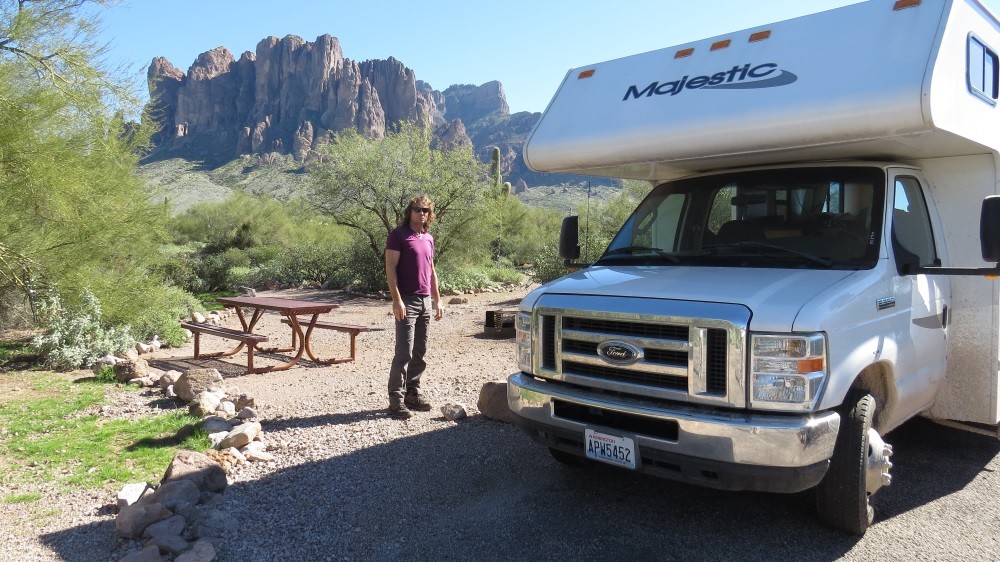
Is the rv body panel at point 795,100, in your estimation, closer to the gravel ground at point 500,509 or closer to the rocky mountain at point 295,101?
the gravel ground at point 500,509

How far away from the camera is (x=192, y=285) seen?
73.2 ft

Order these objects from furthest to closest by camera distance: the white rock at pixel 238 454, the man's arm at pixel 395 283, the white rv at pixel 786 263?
A: the man's arm at pixel 395 283
the white rock at pixel 238 454
the white rv at pixel 786 263

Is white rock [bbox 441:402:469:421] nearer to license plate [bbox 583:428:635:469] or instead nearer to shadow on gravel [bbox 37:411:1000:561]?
shadow on gravel [bbox 37:411:1000:561]

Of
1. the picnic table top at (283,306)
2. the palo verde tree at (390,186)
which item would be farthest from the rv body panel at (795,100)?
the palo verde tree at (390,186)

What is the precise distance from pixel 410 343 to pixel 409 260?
81cm

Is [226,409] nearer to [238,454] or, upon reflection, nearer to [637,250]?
[238,454]

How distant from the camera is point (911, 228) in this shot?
4391 millimetres

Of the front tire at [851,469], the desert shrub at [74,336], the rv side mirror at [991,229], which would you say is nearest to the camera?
the front tire at [851,469]

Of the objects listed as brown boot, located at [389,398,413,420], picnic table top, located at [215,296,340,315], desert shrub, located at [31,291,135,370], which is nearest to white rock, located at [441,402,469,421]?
brown boot, located at [389,398,413,420]

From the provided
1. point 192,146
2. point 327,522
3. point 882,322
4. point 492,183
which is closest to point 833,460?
point 882,322

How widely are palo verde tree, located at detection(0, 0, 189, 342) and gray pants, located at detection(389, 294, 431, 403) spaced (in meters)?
5.52

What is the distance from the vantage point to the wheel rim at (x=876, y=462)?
3.74 m

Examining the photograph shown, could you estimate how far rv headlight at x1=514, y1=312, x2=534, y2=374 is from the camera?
14.0ft

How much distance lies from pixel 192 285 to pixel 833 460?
2219cm
